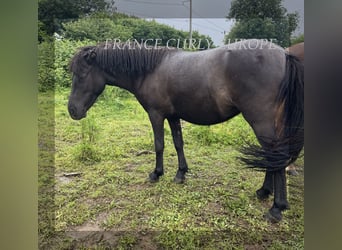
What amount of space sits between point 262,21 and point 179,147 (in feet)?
3.19

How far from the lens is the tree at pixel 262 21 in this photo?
78.8 inches

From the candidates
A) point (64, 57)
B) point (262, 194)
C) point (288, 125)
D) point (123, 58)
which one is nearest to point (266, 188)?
point (262, 194)

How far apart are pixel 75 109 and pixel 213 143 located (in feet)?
3.05

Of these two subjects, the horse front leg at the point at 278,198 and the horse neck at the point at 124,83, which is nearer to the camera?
the horse front leg at the point at 278,198

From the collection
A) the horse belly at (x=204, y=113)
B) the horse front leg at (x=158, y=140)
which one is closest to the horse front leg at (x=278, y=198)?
the horse belly at (x=204, y=113)

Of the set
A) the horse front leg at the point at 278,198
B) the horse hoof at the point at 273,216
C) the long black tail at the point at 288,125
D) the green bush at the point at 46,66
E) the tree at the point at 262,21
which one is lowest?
the horse hoof at the point at 273,216

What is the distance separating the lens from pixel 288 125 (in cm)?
196

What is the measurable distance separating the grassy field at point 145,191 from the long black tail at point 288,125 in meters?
0.09

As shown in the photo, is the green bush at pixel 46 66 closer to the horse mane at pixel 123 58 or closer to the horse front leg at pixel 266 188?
the horse mane at pixel 123 58

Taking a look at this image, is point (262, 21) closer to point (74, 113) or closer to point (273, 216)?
point (273, 216)

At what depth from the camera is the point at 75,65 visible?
206 cm

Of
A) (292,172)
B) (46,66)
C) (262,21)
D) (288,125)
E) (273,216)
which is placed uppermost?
(262,21)
